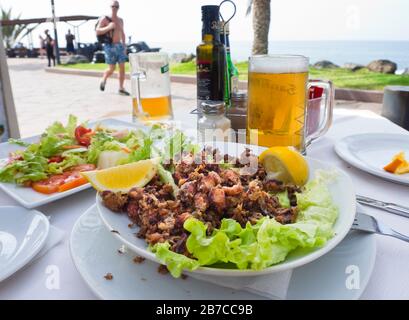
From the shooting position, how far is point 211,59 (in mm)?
1426

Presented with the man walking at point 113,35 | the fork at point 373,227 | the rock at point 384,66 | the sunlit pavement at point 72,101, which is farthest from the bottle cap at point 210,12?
the rock at point 384,66

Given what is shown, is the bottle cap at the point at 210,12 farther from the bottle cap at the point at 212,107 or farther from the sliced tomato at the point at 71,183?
the sliced tomato at the point at 71,183

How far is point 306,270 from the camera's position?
2.33 feet

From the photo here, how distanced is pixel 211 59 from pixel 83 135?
682 millimetres

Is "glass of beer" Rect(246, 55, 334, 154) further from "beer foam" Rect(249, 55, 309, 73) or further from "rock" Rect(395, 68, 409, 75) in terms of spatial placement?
"rock" Rect(395, 68, 409, 75)

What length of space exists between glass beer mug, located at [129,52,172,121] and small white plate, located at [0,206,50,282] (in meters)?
1.05

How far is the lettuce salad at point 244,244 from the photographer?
0.62m

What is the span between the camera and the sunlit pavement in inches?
230

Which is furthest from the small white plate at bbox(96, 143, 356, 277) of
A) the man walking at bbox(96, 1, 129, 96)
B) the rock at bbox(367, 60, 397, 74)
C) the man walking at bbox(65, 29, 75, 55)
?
the man walking at bbox(65, 29, 75, 55)

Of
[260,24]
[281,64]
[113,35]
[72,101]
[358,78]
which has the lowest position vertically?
[72,101]

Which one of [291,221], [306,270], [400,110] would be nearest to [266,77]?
[291,221]

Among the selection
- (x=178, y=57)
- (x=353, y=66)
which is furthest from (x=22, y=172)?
(x=178, y=57)

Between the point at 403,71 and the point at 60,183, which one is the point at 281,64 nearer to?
the point at 60,183

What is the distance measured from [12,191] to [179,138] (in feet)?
1.85
